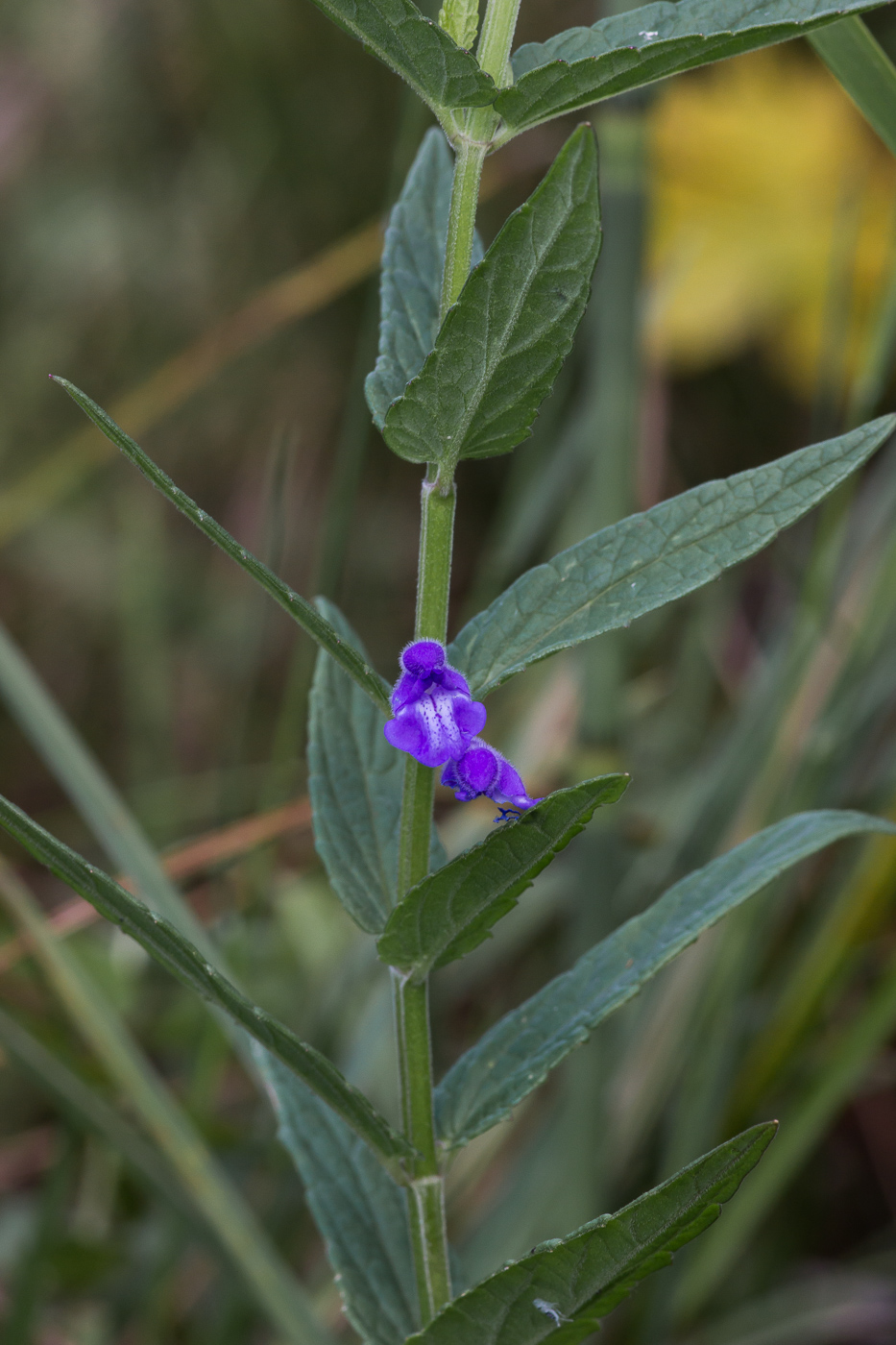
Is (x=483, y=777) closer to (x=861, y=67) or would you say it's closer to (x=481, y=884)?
(x=481, y=884)

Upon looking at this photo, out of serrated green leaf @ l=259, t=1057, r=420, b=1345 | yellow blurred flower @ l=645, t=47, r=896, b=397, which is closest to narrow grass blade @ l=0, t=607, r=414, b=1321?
serrated green leaf @ l=259, t=1057, r=420, b=1345

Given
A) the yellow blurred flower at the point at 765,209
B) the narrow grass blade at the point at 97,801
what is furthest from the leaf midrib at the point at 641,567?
the yellow blurred flower at the point at 765,209

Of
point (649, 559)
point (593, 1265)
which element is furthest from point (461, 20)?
point (593, 1265)

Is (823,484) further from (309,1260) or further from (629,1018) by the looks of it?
(309,1260)

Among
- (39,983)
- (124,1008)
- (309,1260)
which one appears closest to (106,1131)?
(39,983)

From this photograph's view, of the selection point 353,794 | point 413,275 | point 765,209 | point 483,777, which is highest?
point 765,209

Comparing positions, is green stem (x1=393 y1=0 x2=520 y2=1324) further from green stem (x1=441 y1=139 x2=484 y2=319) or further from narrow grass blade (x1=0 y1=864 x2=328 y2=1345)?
narrow grass blade (x1=0 y1=864 x2=328 y2=1345)
